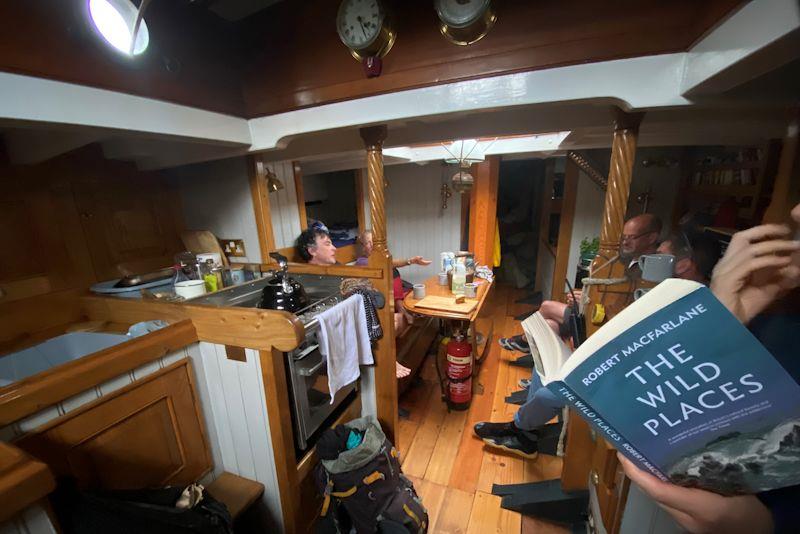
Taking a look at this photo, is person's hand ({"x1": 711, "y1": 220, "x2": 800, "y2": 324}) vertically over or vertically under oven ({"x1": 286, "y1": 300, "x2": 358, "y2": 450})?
over

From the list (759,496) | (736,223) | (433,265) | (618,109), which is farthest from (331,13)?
(433,265)

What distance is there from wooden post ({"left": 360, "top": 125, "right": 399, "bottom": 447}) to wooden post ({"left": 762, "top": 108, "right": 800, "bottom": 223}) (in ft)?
3.52

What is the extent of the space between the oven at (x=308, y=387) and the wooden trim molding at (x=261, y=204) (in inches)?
33.2

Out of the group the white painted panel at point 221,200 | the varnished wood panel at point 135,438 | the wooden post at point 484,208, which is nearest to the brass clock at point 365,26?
the white painted panel at point 221,200

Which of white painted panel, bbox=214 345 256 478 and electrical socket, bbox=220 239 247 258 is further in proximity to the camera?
electrical socket, bbox=220 239 247 258

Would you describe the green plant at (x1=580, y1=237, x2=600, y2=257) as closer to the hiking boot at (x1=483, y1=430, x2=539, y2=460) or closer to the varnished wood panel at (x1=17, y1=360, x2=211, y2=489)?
the hiking boot at (x1=483, y1=430, x2=539, y2=460)

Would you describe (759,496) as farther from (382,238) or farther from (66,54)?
(66,54)

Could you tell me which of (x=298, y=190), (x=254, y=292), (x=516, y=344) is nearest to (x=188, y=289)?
(x=254, y=292)

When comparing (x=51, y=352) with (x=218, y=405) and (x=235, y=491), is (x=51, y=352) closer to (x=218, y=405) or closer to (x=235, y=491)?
(x=218, y=405)

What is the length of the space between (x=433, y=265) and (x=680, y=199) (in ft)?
7.62

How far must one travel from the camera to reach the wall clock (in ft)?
2.62

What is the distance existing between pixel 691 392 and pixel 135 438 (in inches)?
54.1

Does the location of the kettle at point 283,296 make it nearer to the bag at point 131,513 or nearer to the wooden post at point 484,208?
the bag at point 131,513

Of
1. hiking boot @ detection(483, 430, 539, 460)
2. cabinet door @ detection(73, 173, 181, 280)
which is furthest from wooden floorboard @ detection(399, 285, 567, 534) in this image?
cabinet door @ detection(73, 173, 181, 280)
